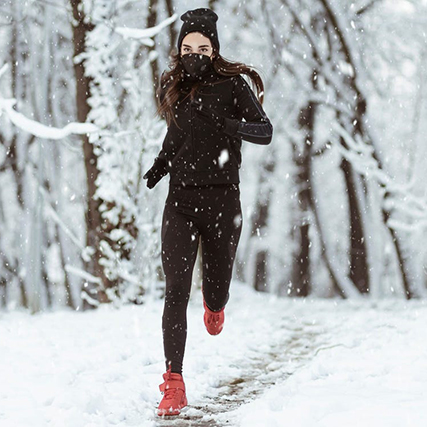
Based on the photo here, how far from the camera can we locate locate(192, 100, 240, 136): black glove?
3.96 m

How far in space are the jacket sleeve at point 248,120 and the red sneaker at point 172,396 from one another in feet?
5.04

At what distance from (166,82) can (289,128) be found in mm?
11477

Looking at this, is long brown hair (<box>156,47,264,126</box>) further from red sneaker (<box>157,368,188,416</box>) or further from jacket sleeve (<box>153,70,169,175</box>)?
red sneaker (<box>157,368,188,416</box>)

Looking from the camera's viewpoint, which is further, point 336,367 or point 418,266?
point 418,266

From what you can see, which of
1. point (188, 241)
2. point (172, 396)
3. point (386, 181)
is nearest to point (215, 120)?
point (188, 241)

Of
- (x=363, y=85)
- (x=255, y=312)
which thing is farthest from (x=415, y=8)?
(x=255, y=312)

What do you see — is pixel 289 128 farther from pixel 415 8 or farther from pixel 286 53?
pixel 415 8

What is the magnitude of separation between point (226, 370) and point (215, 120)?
7.55 feet

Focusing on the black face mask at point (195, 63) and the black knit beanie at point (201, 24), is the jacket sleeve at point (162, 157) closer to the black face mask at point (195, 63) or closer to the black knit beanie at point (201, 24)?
the black face mask at point (195, 63)

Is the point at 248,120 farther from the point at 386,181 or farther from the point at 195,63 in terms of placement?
the point at 386,181

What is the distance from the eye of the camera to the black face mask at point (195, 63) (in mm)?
4160

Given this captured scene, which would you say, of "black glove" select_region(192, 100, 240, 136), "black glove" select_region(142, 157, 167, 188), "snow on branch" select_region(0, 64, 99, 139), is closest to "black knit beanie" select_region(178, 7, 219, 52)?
"black glove" select_region(192, 100, 240, 136)

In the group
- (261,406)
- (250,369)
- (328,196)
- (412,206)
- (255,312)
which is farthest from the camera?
(328,196)

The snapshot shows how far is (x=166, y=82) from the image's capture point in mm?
4336
